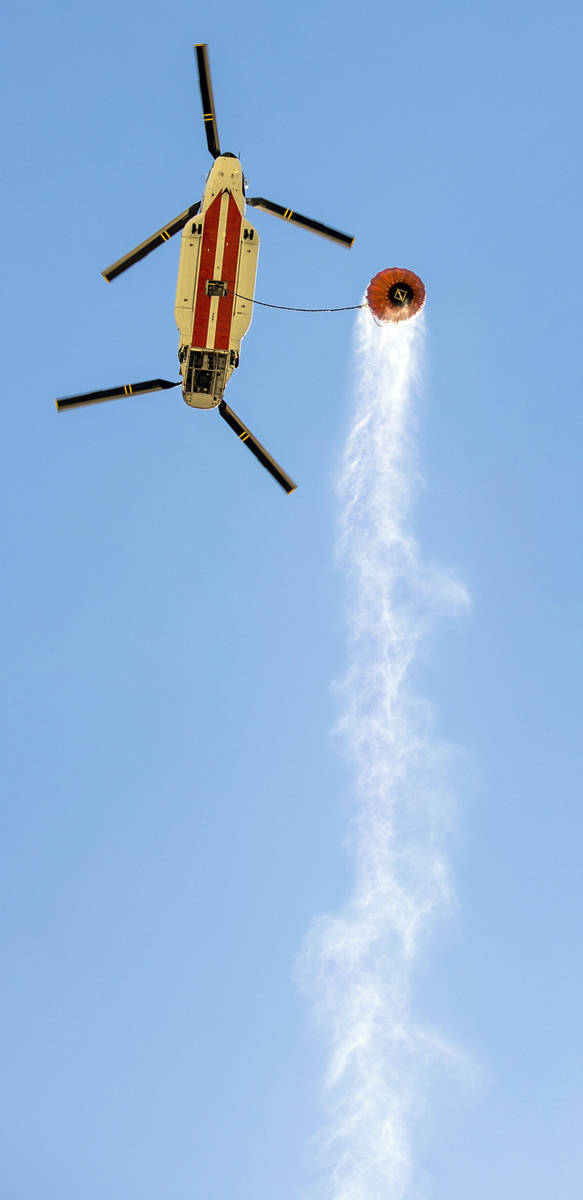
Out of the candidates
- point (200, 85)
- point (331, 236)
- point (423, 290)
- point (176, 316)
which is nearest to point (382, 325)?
point (423, 290)

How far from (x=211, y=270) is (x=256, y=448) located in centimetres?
822

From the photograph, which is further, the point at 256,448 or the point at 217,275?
the point at 256,448

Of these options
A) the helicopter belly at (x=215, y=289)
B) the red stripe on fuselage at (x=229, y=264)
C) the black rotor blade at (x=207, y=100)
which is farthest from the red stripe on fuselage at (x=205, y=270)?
the black rotor blade at (x=207, y=100)

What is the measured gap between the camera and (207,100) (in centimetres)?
4919

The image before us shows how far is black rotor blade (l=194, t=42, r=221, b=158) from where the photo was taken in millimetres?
48656

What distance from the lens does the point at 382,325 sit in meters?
48.4

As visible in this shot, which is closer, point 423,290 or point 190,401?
point 423,290

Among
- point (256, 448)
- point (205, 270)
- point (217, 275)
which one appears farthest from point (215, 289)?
point (256, 448)

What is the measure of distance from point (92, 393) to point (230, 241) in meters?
8.85

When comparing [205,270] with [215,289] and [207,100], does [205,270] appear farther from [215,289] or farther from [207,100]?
[207,100]

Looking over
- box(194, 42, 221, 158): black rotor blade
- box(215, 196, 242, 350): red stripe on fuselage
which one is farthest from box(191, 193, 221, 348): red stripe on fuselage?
box(194, 42, 221, 158): black rotor blade

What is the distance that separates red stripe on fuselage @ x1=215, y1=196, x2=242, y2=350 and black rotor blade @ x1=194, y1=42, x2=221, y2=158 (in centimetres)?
308

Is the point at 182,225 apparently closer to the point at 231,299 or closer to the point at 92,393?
the point at 231,299

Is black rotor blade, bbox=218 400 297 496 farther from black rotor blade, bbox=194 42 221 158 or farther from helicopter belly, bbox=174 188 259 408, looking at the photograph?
black rotor blade, bbox=194 42 221 158
